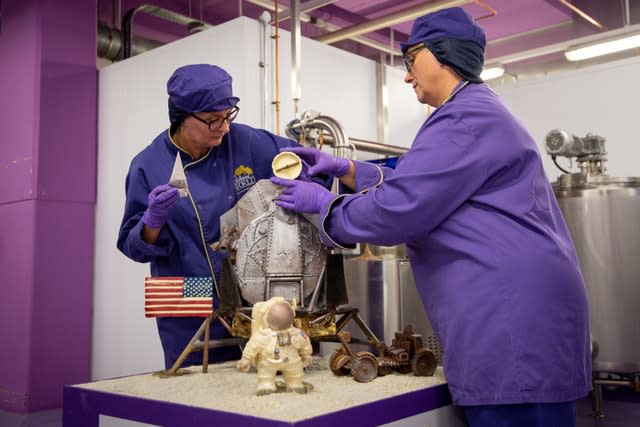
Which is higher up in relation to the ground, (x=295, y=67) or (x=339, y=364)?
(x=295, y=67)

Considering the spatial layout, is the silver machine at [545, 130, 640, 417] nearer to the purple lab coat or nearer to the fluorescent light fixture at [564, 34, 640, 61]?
the fluorescent light fixture at [564, 34, 640, 61]

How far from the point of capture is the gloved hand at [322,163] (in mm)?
1839

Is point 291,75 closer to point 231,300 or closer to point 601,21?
point 231,300

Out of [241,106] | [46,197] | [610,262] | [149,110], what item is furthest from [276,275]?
[46,197]

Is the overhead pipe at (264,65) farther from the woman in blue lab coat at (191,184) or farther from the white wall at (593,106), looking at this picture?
the white wall at (593,106)

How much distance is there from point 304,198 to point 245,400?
1.90 feet

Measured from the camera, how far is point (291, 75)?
3.78 metres

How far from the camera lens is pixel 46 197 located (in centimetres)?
434

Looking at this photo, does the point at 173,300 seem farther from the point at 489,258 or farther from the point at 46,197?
the point at 46,197

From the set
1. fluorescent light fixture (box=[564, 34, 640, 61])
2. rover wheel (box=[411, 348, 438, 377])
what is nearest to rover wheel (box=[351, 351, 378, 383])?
rover wheel (box=[411, 348, 438, 377])

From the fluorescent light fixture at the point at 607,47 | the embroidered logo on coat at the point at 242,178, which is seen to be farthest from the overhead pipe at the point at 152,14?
the embroidered logo on coat at the point at 242,178

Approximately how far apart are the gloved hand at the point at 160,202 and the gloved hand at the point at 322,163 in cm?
37

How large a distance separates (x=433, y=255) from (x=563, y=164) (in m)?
4.22

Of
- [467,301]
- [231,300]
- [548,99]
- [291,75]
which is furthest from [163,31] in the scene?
[467,301]
